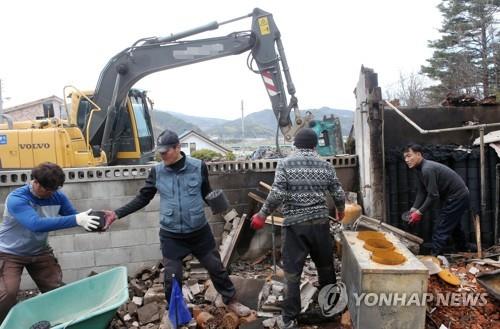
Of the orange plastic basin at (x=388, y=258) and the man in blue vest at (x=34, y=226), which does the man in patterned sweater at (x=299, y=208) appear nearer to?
the orange plastic basin at (x=388, y=258)

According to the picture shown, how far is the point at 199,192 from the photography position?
141 inches

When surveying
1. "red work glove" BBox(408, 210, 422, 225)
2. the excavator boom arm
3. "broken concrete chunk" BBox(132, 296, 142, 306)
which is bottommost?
"broken concrete chunk" BBox(132, 296, 142, 306)

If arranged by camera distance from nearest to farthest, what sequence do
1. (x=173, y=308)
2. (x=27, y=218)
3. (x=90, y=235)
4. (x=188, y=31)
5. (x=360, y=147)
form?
(x=27, y=218), (x=173, y=308), (x=90, y=235), (x=360, y=147), (x=188, y=31)

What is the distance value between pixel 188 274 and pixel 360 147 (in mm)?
2969

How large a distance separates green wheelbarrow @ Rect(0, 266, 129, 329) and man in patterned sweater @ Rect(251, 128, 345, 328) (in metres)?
1.35

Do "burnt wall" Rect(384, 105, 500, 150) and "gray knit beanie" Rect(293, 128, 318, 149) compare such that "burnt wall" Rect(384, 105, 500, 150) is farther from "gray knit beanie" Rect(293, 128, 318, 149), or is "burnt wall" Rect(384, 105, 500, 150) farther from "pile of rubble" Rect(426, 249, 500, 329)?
"gray knit beanie" Rect(293, 128, 318, 149)

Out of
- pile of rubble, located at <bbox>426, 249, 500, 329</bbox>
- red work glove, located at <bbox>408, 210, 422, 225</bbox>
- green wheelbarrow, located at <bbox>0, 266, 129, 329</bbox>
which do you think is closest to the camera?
green wheelbarrow, located at <bbox>0, 266, 129, 329</bbox>

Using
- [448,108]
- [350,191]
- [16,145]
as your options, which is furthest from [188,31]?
[448,108]

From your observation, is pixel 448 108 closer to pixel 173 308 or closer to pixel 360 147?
pixel 360 147

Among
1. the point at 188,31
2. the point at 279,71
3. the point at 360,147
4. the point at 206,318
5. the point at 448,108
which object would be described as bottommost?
the point at 206,318

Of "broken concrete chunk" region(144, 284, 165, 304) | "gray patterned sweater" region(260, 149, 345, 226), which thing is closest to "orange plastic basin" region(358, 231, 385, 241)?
"gray patterned sweater" region(260, 149, 345, 226)

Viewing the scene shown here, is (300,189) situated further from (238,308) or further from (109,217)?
(109,217)

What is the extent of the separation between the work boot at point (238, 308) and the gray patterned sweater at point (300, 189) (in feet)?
3.08

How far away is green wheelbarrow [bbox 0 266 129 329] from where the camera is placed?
9.77 ft
